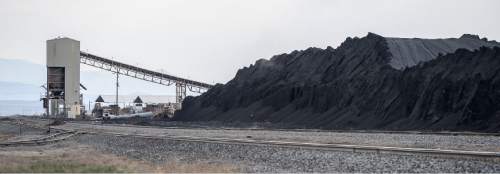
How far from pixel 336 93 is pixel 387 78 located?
463 centimetres

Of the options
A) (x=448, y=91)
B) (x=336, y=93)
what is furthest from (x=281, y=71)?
(x=448, y=91)

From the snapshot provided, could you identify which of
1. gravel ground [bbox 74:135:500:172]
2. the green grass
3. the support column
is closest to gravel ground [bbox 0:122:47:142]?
gravel ground [bbox 74:135:500:172]

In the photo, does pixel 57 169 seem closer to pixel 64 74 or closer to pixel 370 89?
pixel 370 89

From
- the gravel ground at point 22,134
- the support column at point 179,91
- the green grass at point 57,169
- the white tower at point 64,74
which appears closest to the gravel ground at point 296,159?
the green grass at point 57,169

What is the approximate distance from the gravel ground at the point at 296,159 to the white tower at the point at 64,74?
6558cm

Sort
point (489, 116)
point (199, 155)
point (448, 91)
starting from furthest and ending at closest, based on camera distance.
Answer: point (448, 91) < point (489, 116) < point (199, 155)

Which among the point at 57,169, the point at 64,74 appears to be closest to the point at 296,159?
the point at 57,169

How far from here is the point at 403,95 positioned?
42.3 meters

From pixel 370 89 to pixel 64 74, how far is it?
55.4 metres

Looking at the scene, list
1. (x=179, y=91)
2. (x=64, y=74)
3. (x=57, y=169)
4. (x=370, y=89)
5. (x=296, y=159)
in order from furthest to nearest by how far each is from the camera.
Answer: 1. (x=179, y=91)
2. (x=64, y=74)
3. (x=370, y=89)
4. (x=296, y=159)
5. (x=57, y=169)

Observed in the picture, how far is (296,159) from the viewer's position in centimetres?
1780

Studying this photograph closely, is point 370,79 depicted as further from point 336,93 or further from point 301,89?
point 301,89

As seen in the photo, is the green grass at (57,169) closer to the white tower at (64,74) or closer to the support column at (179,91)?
the white tower at (64,74)

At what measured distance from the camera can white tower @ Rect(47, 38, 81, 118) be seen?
88938 millimetres
